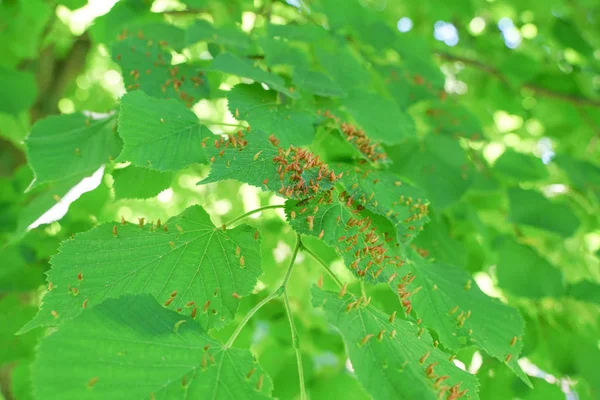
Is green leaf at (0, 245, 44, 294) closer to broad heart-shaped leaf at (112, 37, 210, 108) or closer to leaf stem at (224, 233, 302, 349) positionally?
broad heart-shaped leaf at (112, 37, 210, 108)

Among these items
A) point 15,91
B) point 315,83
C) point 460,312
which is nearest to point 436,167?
point 315,83

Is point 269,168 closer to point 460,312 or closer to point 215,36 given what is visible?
point 460,312

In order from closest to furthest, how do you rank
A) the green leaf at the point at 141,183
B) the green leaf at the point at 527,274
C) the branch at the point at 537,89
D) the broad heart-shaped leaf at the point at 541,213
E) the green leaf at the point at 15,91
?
the green leaf at the point at 141,183 → the green leaf at the point at 527,274 → the broad heart-shaped leaf at the point at 541,213 → the green leaf at the point at 15,91 → the branch at the point at 537,89

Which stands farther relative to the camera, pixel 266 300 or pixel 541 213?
pixel 541 213

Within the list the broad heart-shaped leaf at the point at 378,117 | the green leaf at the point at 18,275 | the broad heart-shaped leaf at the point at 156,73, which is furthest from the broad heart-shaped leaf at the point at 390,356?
the green leaf at the point at 18,275

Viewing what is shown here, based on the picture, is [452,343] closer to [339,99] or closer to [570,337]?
[339,99]

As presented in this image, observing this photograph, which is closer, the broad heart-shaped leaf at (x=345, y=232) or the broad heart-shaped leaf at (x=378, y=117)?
the broad heart-shaped leaf at (x=345, y=232)

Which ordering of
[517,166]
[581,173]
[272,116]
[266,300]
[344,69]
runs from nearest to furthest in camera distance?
1. [266,300]
2. [272,116]
3. [344,69]
4. [517,166]
5. [581,173]

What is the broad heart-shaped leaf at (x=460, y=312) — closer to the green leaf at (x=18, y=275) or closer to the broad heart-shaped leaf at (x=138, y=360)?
the broad heart-shaped leaf at (x=138, y=360)
